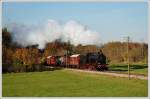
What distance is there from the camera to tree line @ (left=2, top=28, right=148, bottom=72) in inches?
735

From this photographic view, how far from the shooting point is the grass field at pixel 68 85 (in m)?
17.0

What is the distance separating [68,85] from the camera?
19.0 meters

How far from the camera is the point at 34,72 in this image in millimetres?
21797

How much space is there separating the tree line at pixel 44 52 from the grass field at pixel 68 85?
2.01 ft

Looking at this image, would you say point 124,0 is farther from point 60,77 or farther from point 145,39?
point 60,77

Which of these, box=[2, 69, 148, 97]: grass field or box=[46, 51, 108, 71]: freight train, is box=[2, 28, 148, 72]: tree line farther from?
box=[46, 51, 108, 71]: freight train

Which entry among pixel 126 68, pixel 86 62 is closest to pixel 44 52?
pixel 126 68

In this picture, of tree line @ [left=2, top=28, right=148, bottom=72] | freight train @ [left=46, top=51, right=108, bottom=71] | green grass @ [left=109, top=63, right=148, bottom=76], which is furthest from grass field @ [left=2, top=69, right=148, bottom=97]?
freight train @ [left=46, top=51, right=108, bottom=71]

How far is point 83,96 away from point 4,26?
4760mm

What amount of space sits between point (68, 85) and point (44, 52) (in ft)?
7.18

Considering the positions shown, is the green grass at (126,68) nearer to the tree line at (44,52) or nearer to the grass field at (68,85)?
the tree line at (44,52)

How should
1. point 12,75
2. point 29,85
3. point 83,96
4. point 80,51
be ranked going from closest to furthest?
point 83,96, point 29,85, point 12,75, point 80,51

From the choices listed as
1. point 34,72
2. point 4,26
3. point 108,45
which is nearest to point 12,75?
point 34,72

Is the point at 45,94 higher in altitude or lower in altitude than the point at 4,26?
lower
